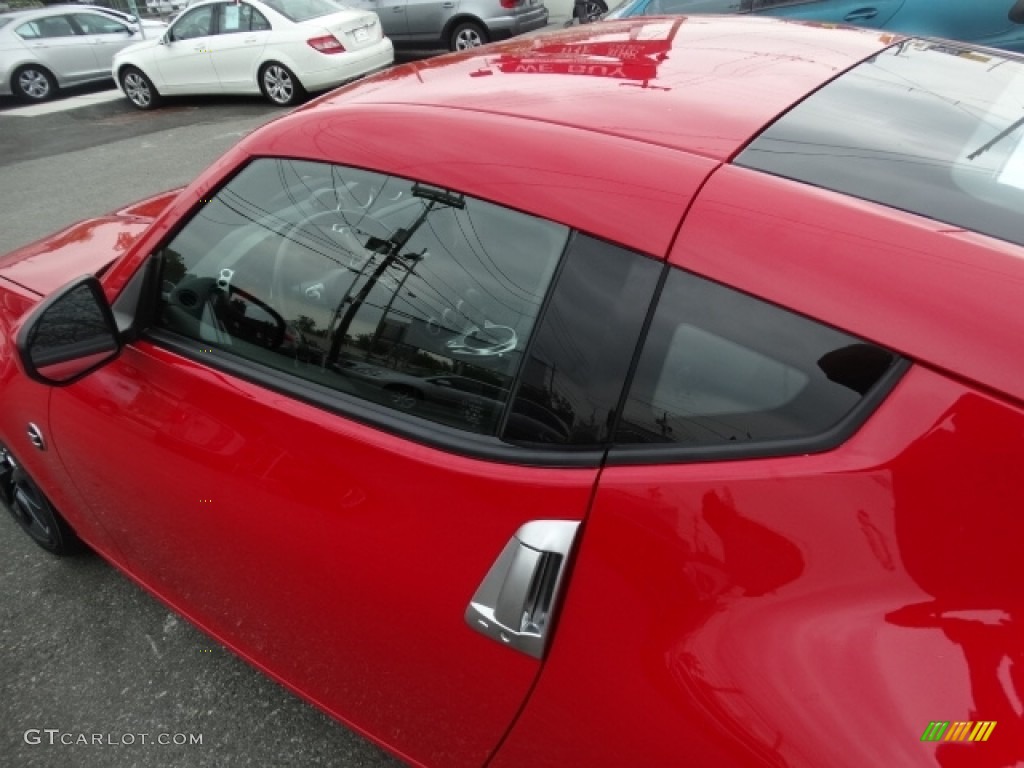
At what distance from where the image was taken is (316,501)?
1373mm

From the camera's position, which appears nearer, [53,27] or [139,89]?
[139,89]

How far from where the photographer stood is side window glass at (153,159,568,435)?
4.06ft

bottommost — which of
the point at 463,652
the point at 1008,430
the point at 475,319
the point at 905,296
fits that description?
the point at 463,652

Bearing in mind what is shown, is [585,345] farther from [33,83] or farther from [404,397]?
[33,83]

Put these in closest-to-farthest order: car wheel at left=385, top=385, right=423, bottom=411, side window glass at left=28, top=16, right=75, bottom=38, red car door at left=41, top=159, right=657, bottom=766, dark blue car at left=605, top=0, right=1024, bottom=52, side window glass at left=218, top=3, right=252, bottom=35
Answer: red car door at left=41, top=159, right=657, bottom=766
car wheel at left=385, top=385, right=423, bottom=411
dark blue car at left=605, top=0, right=1024, bottom=52
side window glass at left=218, top=3, right=252, bottom=35
side window glass at left=28, top=16, right=75, bottom=38

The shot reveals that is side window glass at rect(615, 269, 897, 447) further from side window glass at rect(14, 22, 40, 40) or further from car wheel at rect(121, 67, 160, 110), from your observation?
side window glass at rect(14, 22, 40, 40)

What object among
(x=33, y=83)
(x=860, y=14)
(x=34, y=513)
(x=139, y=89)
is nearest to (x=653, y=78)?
(x=34, y=513)

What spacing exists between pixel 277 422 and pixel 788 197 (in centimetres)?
102

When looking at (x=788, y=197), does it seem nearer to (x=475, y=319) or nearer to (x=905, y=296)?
(x=905, y=296)

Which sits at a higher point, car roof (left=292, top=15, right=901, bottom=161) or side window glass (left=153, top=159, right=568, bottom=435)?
car roof (left=292, top=15, right=901, bottom=161)

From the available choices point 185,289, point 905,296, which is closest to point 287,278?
point 185,289

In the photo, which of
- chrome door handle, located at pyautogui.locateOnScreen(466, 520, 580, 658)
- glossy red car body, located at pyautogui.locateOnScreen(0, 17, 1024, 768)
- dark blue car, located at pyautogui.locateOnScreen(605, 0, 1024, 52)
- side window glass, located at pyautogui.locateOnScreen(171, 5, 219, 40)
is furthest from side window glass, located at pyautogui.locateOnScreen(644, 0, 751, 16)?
side window glass, located at pyautogui.locateOnScreen(171, 5, 219, 40)

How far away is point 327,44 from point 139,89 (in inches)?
140

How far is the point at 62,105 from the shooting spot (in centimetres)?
1116
